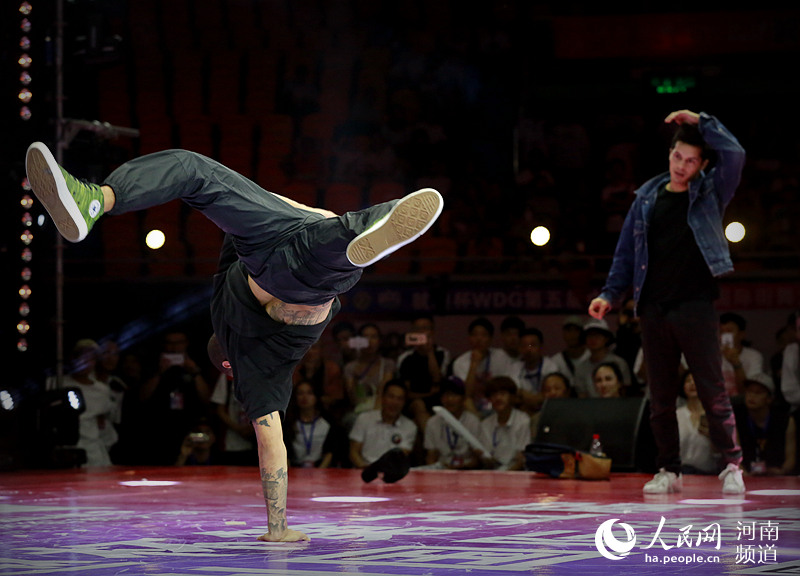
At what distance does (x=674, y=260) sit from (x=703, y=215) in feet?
0.75

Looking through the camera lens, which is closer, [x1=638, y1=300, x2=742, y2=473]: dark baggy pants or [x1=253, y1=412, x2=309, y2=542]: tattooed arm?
[x1=253, y1=412, x2=309, y2=542]: tattooed arm

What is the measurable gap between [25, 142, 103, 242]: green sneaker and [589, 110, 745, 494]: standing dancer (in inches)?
96.5

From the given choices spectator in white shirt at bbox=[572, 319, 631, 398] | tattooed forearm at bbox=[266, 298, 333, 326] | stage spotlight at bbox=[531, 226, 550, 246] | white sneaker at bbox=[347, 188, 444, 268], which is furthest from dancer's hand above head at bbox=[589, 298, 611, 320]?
stage spotlight at bbox=[531, 226, 550, 246]

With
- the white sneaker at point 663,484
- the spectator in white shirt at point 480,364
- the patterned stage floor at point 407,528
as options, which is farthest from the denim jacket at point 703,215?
the spectator in white shirt at point 480,364

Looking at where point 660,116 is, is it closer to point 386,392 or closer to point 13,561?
point 386,392

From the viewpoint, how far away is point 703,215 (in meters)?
4.56

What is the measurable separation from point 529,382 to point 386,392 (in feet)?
3.34

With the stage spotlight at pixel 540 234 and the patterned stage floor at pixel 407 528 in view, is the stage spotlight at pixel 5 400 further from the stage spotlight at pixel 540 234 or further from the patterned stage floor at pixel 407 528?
the stage spotlight at pixel 540 234

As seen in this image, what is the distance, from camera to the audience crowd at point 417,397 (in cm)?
635

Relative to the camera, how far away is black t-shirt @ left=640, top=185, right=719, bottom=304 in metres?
4.59

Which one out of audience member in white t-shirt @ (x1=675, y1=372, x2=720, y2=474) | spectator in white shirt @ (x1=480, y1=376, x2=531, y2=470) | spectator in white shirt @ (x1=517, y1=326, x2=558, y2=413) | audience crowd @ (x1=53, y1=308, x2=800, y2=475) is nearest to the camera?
audience member in white t-shirt @ (x1=675, y1=372, x2=720, y2=474)

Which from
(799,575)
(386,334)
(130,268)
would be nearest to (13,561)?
(799,575)

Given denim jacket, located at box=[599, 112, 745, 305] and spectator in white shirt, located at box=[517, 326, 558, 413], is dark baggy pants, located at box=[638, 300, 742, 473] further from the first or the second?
spectator in white shirt, located at box=[517, 326, 558, 413]

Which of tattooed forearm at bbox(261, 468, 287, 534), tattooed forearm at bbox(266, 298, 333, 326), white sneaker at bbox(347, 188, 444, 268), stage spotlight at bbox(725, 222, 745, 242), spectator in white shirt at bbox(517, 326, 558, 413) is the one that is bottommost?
tattooed forearm at bbox(261, 468, 287, 534)
